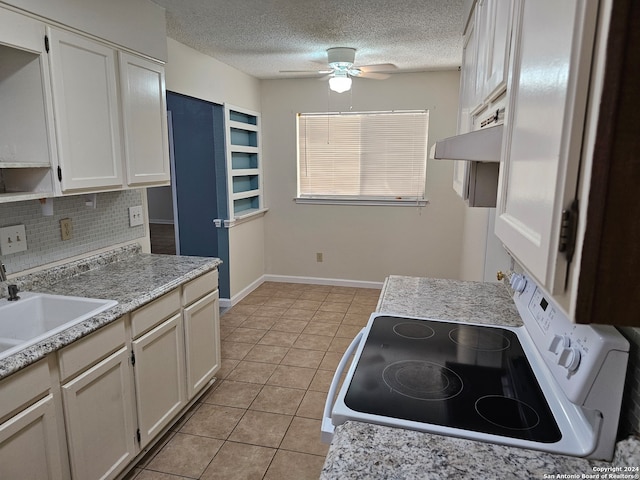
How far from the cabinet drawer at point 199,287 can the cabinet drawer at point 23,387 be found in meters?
0.90

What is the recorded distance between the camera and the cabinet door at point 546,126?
1.62 ft

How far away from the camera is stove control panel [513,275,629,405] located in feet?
2.68

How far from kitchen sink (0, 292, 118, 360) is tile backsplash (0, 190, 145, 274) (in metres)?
0.22

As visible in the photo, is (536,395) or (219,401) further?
(219,401)

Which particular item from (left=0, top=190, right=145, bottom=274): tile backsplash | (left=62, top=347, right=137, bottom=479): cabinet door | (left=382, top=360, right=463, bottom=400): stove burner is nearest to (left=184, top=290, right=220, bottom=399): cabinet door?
(left=62, top=347, right=137, bottom=479): cabinet door

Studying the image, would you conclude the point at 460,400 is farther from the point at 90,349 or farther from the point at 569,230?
the point at 90,349

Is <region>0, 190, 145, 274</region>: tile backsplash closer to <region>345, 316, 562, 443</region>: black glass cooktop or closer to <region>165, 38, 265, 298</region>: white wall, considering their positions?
<region>165, 38, 265, 298</region>: white wall

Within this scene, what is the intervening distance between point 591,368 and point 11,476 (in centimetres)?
170

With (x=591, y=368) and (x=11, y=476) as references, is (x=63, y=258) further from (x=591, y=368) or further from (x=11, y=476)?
(x=591, y=368)

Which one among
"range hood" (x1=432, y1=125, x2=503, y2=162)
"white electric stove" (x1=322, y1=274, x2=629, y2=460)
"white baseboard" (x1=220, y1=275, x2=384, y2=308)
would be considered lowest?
"white baseboard" (x1=220, y1=275, x2=384, y2=308)

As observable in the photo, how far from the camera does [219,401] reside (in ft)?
8.71

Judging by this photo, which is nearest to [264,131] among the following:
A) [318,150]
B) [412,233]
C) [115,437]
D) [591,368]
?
[318,150]

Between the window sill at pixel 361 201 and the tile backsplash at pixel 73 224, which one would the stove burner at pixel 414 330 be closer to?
the tile backsplash at pixel 73 224

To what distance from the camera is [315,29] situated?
2.88m
